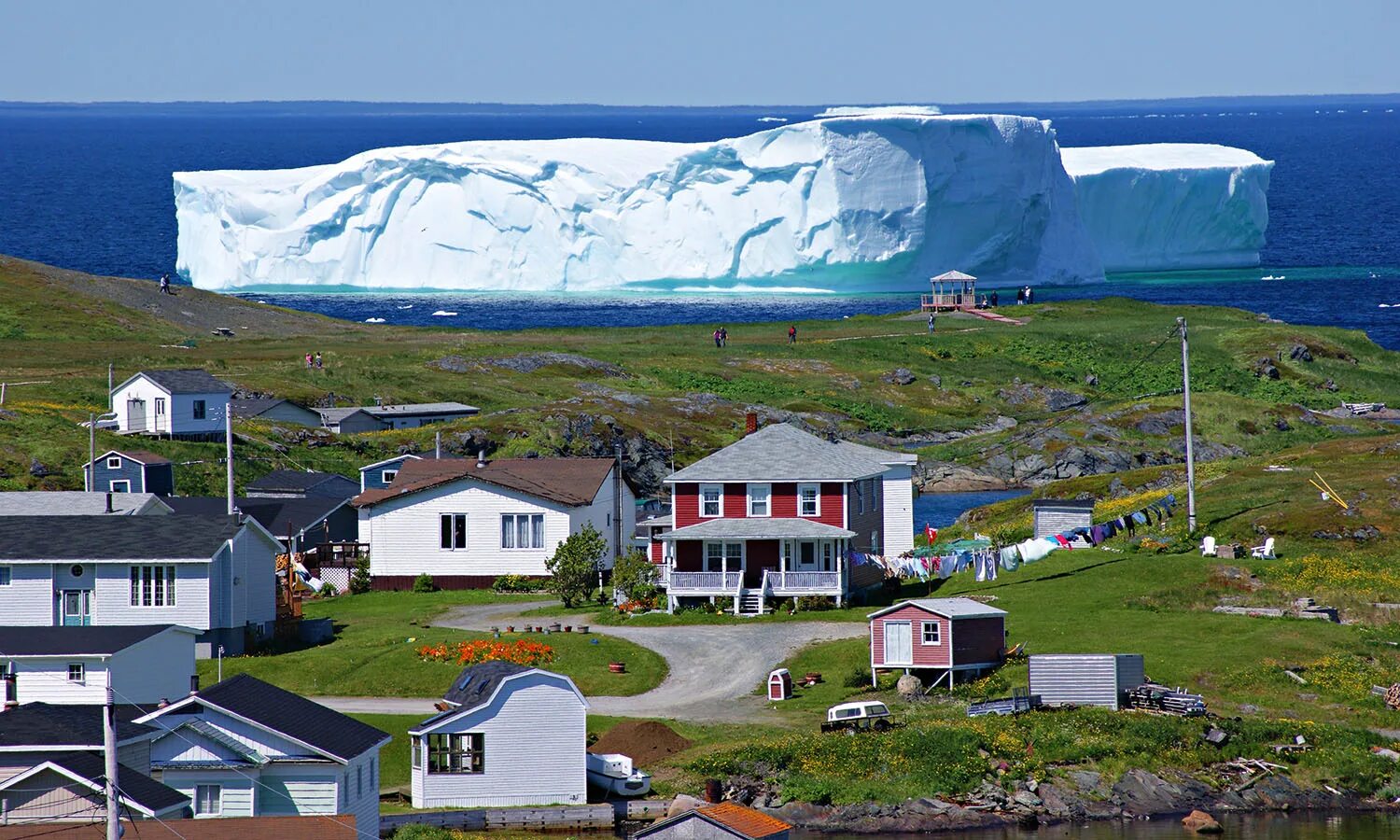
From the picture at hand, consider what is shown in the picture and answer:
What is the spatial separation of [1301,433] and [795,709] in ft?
160

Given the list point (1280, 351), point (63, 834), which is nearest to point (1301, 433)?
point (1280, 351)

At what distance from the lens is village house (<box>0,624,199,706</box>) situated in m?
36.4

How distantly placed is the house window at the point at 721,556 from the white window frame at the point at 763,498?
1.48m

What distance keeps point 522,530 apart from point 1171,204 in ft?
336

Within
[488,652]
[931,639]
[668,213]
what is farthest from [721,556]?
[668,213]

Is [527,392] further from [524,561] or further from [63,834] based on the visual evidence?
[63,834]

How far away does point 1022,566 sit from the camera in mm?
51469

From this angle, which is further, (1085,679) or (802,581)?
(802,581)

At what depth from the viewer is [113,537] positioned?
4609 cm

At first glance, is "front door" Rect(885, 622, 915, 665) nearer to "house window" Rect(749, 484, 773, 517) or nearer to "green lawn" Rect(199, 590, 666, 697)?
"green lawn" Rect(199, 590, 666, 697)

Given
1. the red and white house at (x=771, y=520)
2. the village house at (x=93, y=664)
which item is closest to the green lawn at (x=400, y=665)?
the village house at (x=93, y=664)

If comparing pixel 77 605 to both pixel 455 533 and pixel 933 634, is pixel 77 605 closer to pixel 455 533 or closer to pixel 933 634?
pixel 455 533

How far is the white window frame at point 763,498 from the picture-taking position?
5188cm

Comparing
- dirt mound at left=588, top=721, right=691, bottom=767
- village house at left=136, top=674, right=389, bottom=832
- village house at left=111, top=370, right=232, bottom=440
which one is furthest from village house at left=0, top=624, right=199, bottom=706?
village house at left=111, top=370, right=232, bottom=440
